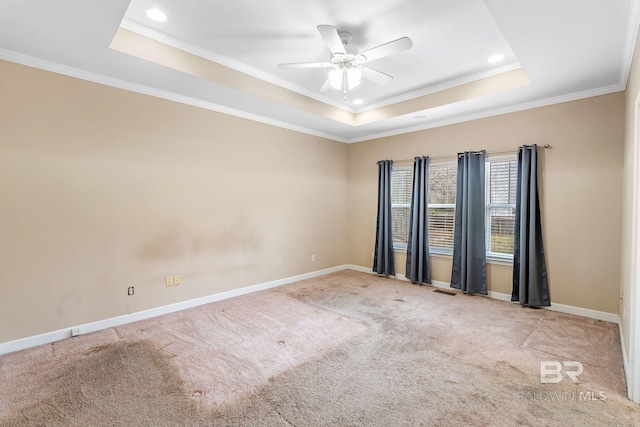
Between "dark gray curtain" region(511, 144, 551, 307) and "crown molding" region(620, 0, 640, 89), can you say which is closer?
"crown molding" region(620, 0, 640, 89)

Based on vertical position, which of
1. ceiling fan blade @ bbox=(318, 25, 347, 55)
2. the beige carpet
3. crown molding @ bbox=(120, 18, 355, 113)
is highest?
crown molding @ bbox=(120, 18, 355, 113)

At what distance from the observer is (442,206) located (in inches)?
195

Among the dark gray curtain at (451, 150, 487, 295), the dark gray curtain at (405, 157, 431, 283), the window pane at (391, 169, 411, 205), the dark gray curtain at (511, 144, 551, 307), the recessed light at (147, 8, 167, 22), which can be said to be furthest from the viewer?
the window pane at (391, 169, 411, 205)

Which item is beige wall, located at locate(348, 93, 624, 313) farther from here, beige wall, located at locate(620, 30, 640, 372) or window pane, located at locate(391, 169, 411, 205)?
window pane, located at locate(391, 169, 411, 205)

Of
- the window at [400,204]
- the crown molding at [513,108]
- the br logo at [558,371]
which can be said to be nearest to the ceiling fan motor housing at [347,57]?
the crown molding at [513,108]

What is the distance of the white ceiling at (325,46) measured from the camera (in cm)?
224

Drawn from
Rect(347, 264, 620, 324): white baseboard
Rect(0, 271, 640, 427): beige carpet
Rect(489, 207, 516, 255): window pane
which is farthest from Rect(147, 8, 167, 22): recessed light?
Rect(347, 264, 620, 324): white baseboard

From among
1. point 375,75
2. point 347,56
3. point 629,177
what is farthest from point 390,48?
point 629,177

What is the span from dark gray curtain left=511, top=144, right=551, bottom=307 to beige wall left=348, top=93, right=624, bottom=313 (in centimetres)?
10

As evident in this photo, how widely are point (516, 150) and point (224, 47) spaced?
12.9 feet

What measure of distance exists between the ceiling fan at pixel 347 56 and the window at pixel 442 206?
2.26 m

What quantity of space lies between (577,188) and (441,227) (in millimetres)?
1809

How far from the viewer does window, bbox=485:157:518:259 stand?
13.9 ft

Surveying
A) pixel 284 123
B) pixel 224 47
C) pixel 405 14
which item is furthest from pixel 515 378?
pixel 284 123
